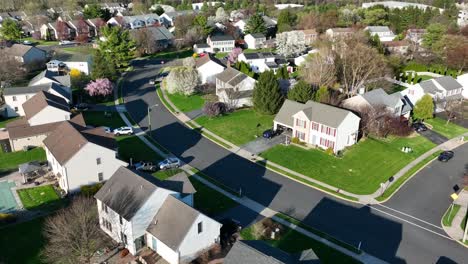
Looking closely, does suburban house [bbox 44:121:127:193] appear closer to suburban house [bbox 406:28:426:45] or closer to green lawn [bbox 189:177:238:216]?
green lawn [bbox 189:177:238:216]

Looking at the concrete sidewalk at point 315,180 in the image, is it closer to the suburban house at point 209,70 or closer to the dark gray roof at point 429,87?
A: the dark gray roof at point 429,87

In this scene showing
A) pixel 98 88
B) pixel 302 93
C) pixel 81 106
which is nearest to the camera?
pixel 302 93

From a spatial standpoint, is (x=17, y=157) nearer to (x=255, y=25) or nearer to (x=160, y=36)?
(x=160, y=36)

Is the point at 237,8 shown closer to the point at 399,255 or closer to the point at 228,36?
the point at 228,36

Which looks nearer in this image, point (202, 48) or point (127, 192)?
point (127, 192)

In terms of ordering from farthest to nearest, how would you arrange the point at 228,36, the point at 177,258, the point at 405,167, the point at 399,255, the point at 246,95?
1. the point at 228,36
2. the point at 246,95
3. the point at 405,167
4. the point at 399,255
5. the point at 177,258

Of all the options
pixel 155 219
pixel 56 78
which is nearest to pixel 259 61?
pixel 56 78

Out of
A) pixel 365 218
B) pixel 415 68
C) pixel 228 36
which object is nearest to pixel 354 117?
pixel 365 218
